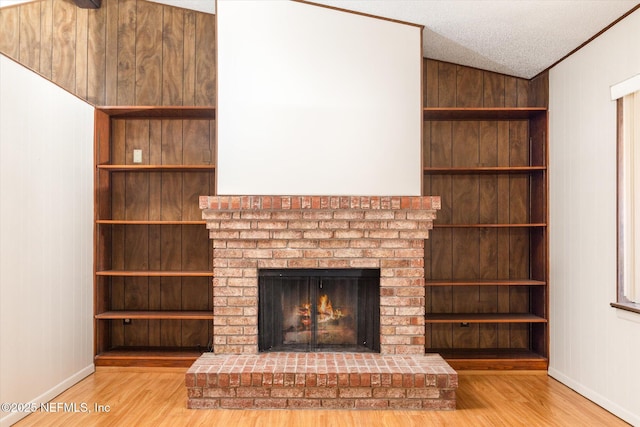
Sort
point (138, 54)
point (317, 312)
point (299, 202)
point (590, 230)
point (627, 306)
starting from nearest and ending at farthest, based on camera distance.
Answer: point (627, 306), point (590, 230), point (299, 202), point (317, 312), point (138, 54)

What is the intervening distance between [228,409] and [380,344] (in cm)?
122

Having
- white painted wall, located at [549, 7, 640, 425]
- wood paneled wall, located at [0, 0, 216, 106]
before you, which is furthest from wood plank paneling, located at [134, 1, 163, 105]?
white painted wall, located at [549, 7, 640, 425]

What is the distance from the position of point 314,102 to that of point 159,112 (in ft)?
4.83

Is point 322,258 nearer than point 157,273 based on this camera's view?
Yes

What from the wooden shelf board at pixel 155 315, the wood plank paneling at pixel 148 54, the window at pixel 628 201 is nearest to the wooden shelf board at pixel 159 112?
the wood plank paneling at pixel 148 54

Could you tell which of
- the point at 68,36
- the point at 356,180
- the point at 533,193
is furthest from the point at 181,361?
the point at 533,193

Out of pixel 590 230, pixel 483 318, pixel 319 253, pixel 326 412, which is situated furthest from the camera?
pixel 483 318

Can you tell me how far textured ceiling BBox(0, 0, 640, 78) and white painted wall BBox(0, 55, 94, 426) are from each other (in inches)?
50.7

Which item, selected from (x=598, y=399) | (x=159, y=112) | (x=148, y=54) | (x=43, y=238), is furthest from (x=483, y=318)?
(x=148, y=54)

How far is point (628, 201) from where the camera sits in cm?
341

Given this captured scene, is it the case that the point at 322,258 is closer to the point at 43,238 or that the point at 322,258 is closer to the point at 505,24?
the point at 43,238

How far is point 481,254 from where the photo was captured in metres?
4.85

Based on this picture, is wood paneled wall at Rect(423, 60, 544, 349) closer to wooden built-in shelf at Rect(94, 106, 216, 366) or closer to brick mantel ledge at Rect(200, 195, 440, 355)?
brick mantel ledge at Rect(200, 195, 440, 355)

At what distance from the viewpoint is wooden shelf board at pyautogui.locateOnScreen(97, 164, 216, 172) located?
440 centimetres
